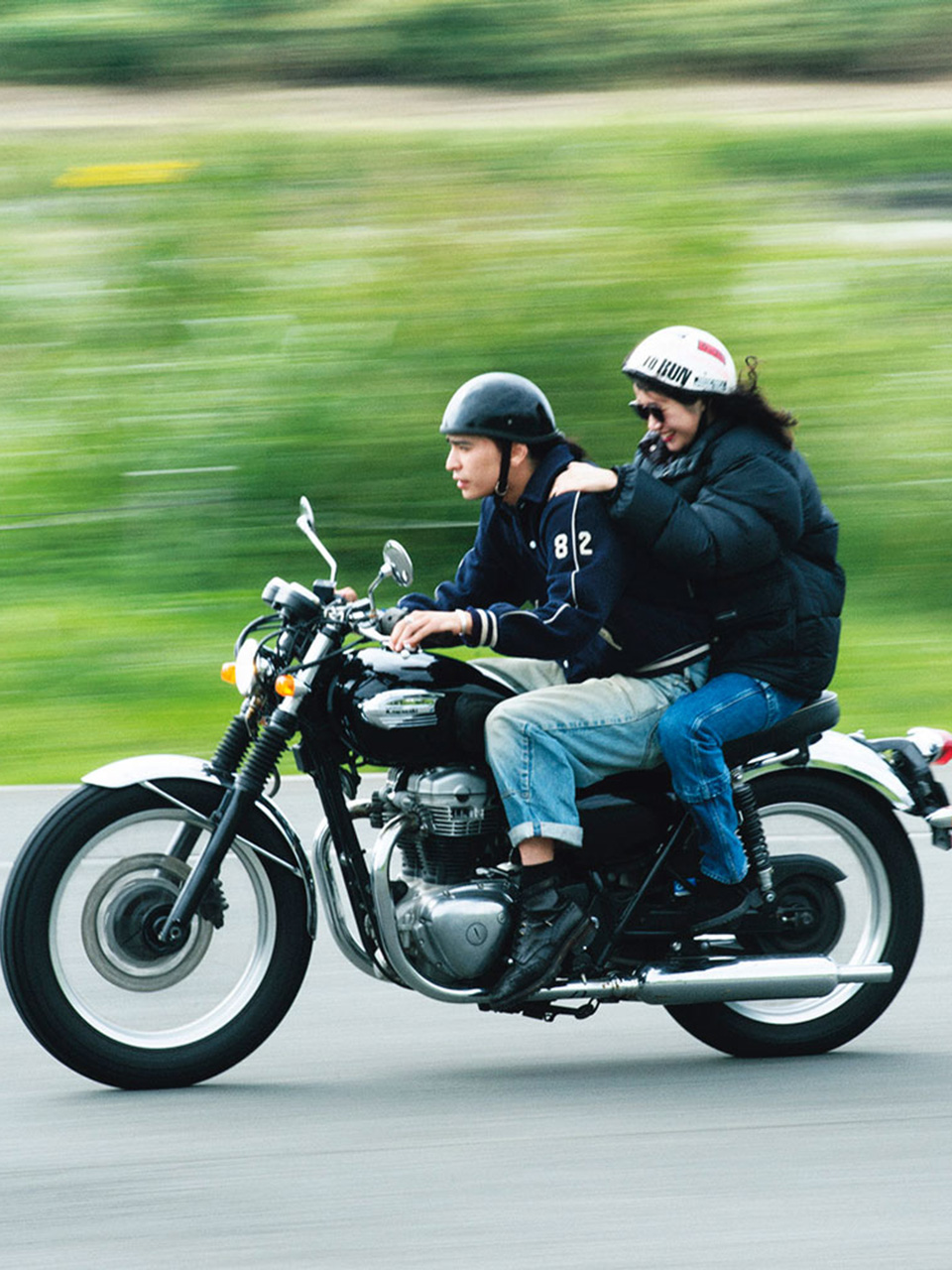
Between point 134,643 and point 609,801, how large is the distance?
591 cm

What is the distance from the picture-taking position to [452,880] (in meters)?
4.82

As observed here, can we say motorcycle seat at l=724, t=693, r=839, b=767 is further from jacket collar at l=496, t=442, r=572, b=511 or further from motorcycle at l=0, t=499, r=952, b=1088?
jacket collar at l=496, t=442, r=572, b=511

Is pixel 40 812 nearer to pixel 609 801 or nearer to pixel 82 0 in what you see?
pixel 609 801

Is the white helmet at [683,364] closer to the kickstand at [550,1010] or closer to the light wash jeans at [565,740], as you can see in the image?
the light wash jeans at [565,740]

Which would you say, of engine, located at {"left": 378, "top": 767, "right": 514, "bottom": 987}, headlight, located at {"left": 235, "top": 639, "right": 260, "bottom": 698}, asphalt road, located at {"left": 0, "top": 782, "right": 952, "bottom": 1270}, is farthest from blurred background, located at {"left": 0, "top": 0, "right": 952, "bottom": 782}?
engine, located at {"left": 378, "top": 767, "right": 514, "bottom": 987}

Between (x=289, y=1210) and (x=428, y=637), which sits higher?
(x=428, y=637)

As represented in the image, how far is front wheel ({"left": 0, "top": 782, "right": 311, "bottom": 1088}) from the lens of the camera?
470 centimetres

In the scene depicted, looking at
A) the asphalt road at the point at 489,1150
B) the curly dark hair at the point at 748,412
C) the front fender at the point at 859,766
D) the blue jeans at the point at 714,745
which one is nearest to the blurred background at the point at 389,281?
the asphalt road at the point at 489,1150

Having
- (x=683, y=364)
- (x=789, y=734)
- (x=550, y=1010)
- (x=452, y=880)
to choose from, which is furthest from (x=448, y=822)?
(x=683, y=364)

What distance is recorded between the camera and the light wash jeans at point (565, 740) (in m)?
4.71

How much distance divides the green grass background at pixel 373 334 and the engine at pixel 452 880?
379cm

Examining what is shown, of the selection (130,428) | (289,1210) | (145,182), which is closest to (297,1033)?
(289,1210)

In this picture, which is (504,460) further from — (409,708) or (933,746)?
(933,746)

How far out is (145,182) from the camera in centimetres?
1666
